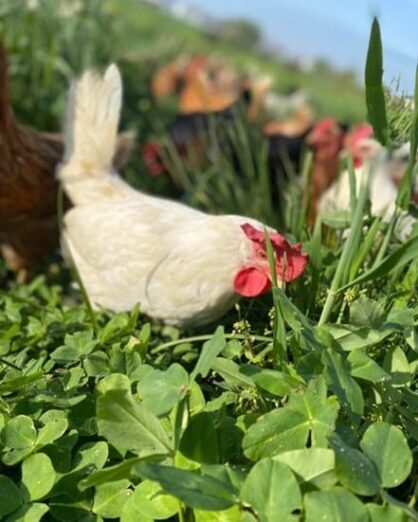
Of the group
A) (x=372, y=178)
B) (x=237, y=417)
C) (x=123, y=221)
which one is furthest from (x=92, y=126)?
(x=237, y=417)

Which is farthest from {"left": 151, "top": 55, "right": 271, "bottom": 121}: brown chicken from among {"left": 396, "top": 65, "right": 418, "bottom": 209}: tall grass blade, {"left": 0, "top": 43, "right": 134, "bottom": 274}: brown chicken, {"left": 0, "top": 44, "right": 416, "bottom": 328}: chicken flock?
{"left": 396, "top": 65, "right": 418, "bottom": 209}: tall grass blade

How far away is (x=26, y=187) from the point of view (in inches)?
83.7

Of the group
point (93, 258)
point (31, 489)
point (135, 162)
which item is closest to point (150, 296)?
point (93, 258)

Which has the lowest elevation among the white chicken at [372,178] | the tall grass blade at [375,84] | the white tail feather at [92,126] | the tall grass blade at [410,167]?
the white chicken at [372,178]

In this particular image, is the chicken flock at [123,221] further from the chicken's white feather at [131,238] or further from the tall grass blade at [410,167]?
the tall grass blade at [410,167]

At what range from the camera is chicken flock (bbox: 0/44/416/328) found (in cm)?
146

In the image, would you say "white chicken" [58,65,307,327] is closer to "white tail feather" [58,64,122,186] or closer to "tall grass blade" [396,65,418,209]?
Result: "white tail feather" [58,64,122,186]

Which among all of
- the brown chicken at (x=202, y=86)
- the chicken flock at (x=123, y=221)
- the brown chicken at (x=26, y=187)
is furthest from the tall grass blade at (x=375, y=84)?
the brown chicken at (x=202, y=86)

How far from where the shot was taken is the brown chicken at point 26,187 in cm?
203

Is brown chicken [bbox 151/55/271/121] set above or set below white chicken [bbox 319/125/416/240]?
below

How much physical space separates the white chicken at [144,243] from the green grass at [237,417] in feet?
0.38

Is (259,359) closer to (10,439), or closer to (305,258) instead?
(305,258)

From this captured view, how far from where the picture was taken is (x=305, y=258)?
1.33 m

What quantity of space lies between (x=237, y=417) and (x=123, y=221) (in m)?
0.81
